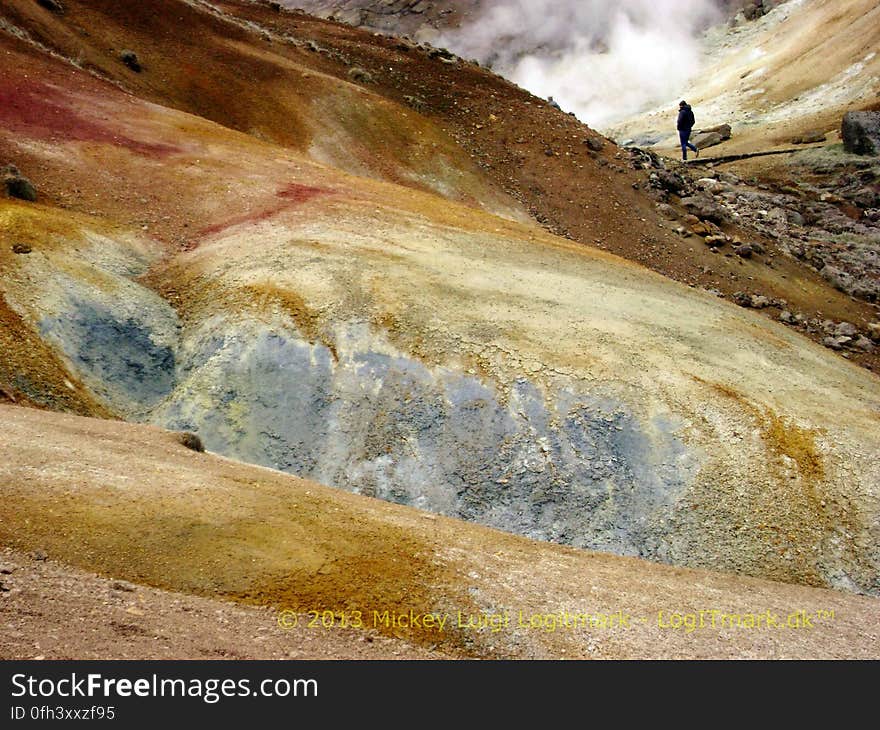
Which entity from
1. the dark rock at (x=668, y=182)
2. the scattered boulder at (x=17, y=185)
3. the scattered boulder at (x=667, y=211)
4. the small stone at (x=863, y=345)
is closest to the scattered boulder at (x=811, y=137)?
the dark rock at (x=668, y=182)

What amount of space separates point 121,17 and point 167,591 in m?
34.4

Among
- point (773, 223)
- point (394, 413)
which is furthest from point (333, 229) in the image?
point (773, 223)

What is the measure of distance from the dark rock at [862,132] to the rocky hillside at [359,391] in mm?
Result: 22383

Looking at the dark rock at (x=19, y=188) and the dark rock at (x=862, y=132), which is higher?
the dark rock at (x=862, y=132)

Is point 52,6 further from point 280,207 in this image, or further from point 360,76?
point 280,207

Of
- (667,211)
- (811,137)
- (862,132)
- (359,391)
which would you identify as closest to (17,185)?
(359,391)

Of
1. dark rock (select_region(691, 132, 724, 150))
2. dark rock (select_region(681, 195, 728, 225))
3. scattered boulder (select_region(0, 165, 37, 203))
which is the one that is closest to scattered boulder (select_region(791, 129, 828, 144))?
dark rock (select_region(691, 132, 724, 150))

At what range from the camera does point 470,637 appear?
1235 cm

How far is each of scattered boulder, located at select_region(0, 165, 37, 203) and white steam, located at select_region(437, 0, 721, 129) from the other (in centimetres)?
5790

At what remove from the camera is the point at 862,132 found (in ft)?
170

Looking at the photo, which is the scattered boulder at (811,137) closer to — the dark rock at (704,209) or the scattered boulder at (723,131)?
the scattered boulder at (723,131)

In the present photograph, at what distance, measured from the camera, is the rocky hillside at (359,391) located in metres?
13.7

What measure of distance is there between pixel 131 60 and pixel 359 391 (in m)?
23.4

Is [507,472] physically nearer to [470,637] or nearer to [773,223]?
[470,637]
